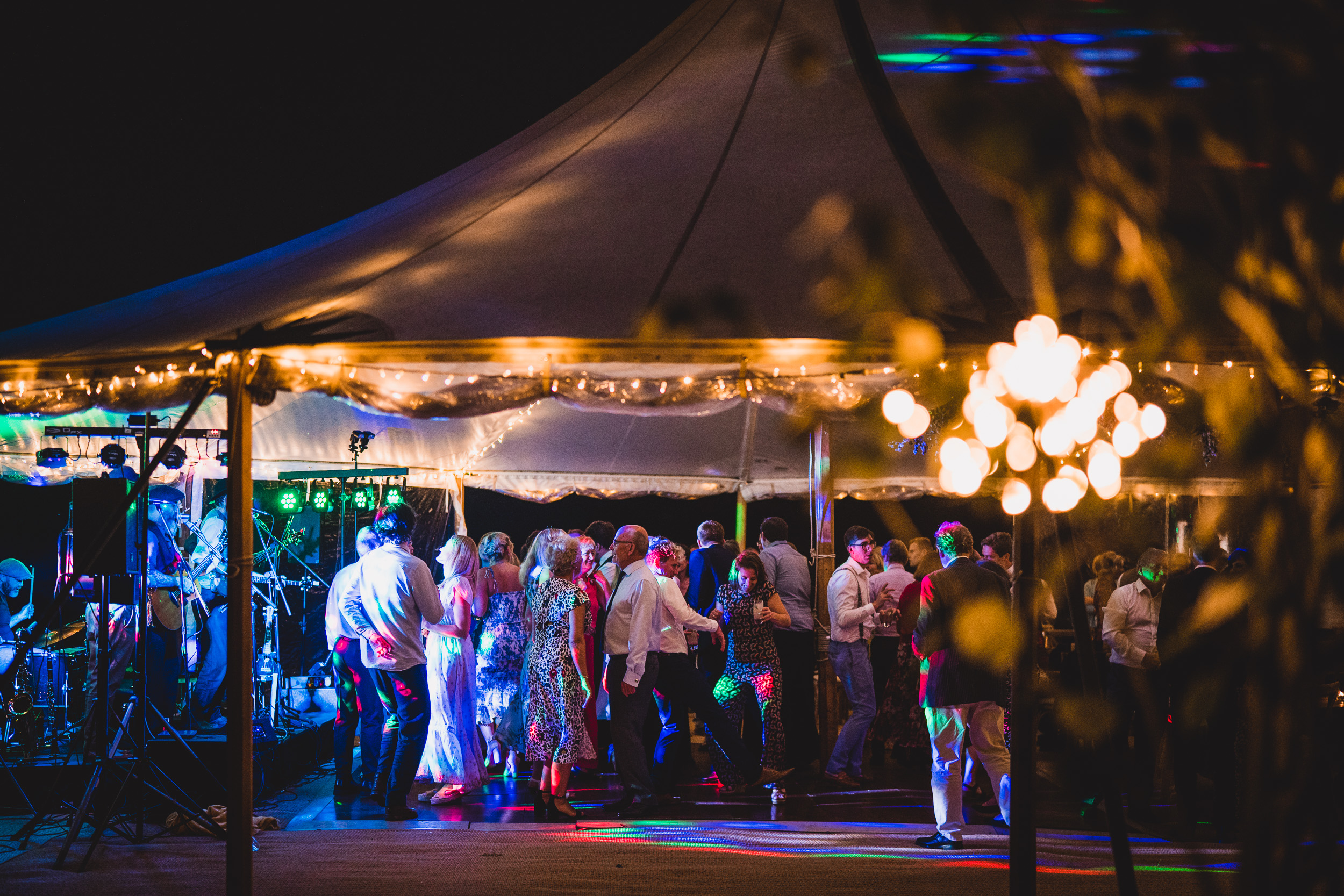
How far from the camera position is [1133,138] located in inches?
57.1

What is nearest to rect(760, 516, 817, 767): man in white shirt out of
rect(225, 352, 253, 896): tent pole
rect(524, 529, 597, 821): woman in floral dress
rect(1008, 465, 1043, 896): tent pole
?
rect(524, 529, 597, 821): woman in floral dress

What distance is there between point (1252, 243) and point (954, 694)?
4.13 m

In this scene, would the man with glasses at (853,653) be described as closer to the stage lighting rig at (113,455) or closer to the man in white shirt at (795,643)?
the man in white shirt at (795,643)

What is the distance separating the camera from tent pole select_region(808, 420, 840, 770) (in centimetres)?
696

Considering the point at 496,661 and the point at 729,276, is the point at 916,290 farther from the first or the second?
the point at 496,661

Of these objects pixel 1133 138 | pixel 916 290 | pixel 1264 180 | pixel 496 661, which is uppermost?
pixel 1133 138

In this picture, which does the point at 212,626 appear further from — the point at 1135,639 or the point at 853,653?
the point at 1135,639

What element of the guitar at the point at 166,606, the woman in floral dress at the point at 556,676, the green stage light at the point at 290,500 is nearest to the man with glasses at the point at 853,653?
the woman in floral dress at the point at 556,676

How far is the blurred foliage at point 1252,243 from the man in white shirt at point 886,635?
5.85 m

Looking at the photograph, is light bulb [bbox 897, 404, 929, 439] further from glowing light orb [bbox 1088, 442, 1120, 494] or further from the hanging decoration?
glowing light orb [bbox 1088, 442, 1120, 494]

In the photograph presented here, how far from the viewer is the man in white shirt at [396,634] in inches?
222

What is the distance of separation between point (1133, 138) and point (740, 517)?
9764 millimetres

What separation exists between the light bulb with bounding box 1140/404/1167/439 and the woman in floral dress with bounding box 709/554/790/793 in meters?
3.69

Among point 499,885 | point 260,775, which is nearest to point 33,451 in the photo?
point 260,775
